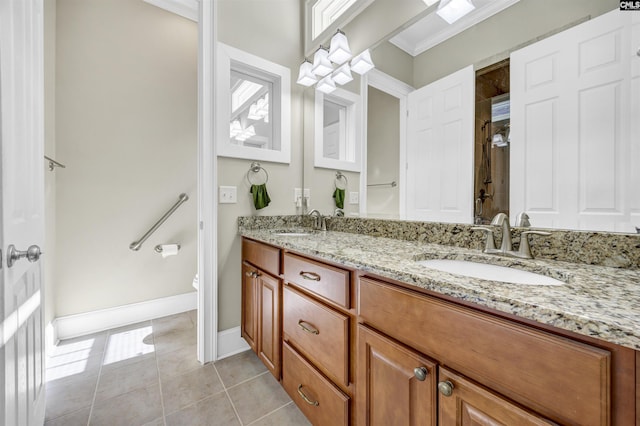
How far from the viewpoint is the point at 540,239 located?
0.90 m

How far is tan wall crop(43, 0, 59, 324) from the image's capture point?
174 cm

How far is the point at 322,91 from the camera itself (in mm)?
1979

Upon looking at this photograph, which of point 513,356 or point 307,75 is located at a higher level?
point 307,75

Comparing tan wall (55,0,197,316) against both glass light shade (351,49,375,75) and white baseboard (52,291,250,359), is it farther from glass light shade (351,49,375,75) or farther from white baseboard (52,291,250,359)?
glass light shade (351,49,375,75)

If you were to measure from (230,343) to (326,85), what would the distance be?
6.31 feet

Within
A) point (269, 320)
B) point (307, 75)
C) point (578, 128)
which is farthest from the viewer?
point (307, 75)

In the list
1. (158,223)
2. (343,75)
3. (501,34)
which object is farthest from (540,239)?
(158,223)

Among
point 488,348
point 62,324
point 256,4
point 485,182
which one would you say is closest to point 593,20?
point 485,182

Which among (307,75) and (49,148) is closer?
(49,148)

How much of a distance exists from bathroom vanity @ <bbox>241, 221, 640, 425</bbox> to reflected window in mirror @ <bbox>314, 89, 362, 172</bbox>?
35.3 inches

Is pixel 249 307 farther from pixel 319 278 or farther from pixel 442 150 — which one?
pixel 442 150

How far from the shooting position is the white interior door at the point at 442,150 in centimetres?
116

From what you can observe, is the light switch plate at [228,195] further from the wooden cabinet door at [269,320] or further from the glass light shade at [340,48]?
the glass light shade at [340,48]

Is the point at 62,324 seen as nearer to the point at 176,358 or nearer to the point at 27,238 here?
the point at 176,358
